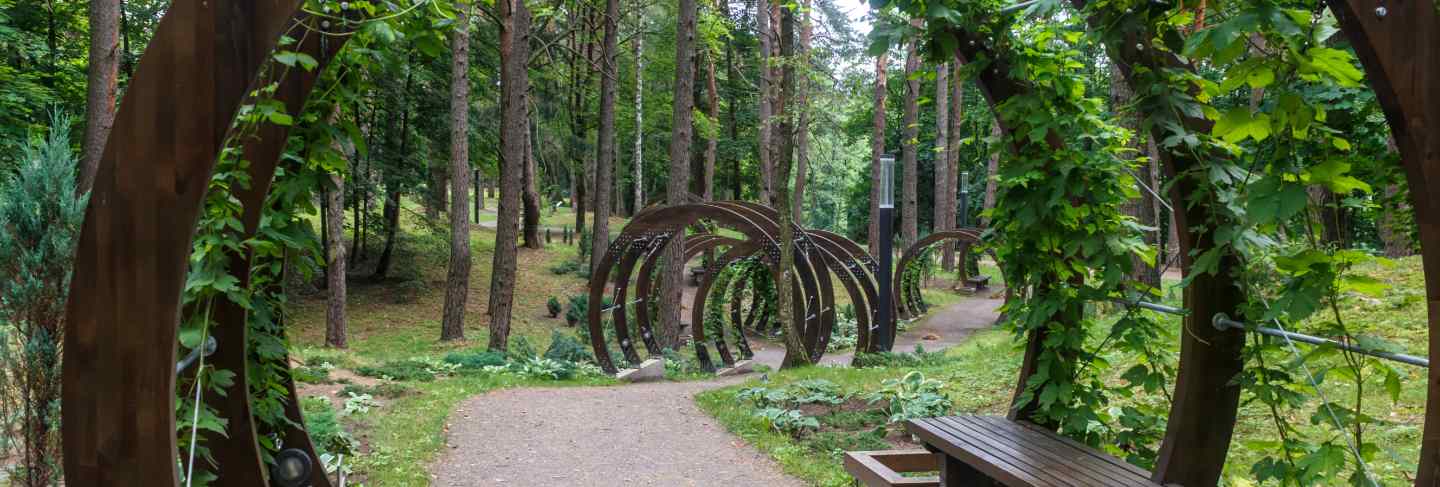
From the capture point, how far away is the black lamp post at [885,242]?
11.6m

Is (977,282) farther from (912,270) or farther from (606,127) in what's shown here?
(606,127)

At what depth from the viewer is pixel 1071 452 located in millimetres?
3742

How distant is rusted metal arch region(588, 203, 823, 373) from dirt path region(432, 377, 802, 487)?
2.15 meters

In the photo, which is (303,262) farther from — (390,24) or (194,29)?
(194,29)

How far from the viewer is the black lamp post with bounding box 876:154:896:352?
456 inches

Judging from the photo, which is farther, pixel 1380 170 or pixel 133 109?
pixel 1380 170

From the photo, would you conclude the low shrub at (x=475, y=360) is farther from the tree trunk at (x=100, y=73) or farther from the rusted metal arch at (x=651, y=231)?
the tree trunk at (x=100, y=73)

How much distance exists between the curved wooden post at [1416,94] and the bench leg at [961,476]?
2.17 metres

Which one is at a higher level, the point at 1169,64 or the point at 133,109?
the point at 1169,64

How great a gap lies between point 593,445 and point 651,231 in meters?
4.53

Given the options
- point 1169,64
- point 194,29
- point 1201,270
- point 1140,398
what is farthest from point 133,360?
point 1140,398

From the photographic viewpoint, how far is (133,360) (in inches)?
93.3

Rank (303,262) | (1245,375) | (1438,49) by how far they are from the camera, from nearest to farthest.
→ (1438,49), (1245,375), (303,262)

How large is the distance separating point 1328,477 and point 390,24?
3.40m
